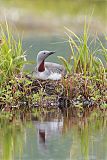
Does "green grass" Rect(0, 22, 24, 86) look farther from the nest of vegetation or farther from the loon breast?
the loon breast

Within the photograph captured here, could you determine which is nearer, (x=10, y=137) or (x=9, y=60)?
(x=10, y=137)

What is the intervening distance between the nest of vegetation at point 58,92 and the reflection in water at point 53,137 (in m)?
0.32

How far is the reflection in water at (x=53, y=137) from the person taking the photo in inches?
395

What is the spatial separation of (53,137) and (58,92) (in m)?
1.98

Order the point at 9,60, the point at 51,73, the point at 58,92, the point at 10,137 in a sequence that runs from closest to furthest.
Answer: the point at 10,137
the point at 58,92
the point at 9,60
the point at 51,73

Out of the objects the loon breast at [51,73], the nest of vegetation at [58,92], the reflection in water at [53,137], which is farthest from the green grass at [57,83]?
the reflection in water at [53,137]

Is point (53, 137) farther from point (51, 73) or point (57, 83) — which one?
point (51, 73)

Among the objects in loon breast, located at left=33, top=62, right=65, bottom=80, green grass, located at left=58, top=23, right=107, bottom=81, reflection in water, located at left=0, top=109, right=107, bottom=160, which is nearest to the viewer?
reflection in water, located at left=0, top=109, right=107, bottom=160

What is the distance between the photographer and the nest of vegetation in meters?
12.8

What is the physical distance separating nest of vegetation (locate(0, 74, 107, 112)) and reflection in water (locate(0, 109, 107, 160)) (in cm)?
32

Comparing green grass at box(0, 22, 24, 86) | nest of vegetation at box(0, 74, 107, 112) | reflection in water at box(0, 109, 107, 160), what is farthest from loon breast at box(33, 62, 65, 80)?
reflection in water at box(0, 109, 107, 160)

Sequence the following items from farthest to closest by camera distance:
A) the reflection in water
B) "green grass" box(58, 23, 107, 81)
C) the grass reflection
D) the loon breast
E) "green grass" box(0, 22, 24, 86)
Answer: "green grass" box(58, 23, 107, 81)
the loon breast
"green grass" box(0, 22, 24, 86)
the grass reflection
the reflection in water

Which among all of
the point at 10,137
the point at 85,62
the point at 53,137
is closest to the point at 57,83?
the point at 85,62

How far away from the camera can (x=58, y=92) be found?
1300 cm
